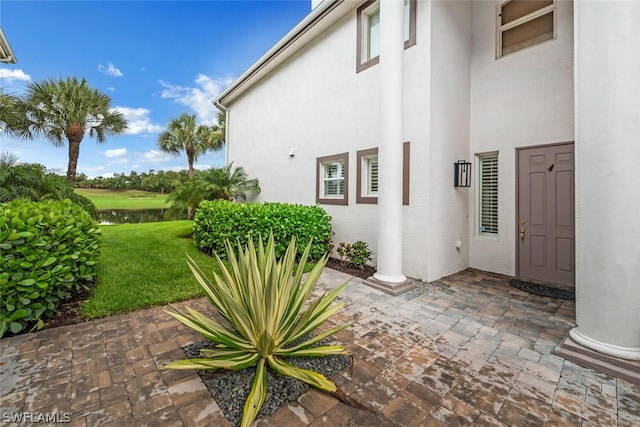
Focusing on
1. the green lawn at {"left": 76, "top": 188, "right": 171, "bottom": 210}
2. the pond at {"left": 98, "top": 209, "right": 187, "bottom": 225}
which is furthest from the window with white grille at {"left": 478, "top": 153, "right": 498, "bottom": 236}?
the green lawn at {"left": 76, "top": 188, "right": 171, "bottom": 210}

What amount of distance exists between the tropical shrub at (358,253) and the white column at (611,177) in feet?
12.1

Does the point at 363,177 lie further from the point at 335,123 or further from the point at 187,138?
the point at 187,138

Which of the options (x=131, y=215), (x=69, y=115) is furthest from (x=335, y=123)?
(x=131, y=215)

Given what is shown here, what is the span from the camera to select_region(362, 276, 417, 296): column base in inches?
180

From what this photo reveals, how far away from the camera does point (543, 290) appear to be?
473 cm

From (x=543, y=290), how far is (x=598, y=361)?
248cm

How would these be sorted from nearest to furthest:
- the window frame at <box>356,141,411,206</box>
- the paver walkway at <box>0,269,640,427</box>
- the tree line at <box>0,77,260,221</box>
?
the paver walkway at <box>0,269,640,427</box> < the window frame at <box>356,141,411,206</box> < the tree line at <box>0,77,260,221</box>

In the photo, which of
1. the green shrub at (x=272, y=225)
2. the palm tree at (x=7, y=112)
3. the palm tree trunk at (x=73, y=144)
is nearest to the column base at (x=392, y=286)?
the green shrub at (x=272, y=225)

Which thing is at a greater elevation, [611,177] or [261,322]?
[611,177]

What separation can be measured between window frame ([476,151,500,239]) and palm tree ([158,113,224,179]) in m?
21.8

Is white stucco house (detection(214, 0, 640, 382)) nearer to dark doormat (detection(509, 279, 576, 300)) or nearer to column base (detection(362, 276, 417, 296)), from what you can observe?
column base (detection(362, 276, 417, 296))

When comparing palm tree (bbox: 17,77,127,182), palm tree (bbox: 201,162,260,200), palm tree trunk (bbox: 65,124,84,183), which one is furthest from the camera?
palm tree trunk (bbox: 65,124,84,183)

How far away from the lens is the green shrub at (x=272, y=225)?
20.5ft

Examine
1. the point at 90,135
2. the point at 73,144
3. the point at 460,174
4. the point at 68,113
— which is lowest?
the point at 460,174
